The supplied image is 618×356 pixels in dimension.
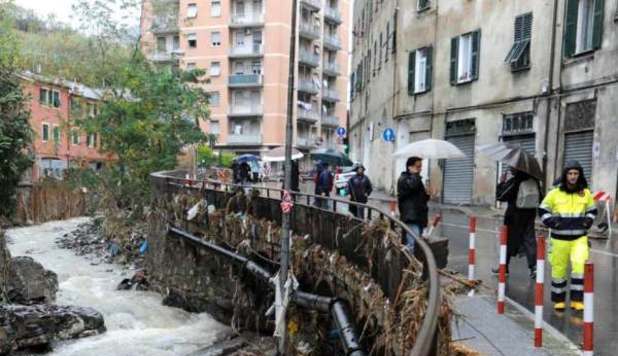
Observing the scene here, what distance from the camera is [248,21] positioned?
65562mm

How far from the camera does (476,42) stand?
22.5m

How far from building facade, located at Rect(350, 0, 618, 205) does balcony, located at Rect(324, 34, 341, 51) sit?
42.5m

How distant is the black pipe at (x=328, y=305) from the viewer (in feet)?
20.6

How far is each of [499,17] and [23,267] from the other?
17.3m

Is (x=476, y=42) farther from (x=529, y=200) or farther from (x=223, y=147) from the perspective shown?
(x=223, y=147)

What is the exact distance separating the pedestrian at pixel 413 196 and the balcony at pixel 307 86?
197ft

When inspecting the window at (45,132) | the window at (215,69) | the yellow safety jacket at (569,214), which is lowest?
the yellow safety jacket at (569,214)

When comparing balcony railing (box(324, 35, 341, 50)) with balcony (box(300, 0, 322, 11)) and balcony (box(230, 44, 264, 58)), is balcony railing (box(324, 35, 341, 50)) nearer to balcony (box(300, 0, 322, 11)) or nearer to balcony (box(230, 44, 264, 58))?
balcony (box(300, 0, 322, 11))

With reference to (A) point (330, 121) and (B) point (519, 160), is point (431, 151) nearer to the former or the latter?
(B) point (519, 160)

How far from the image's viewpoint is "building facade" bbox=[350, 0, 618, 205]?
16641 mm

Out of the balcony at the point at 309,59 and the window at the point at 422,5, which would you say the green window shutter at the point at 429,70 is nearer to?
the window at the point at 422,5

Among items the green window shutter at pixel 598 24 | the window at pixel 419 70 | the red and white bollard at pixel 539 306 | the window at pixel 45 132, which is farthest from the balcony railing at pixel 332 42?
the red and white bollard at pixel 539 306

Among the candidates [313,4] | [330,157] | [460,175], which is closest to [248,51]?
[313,4]

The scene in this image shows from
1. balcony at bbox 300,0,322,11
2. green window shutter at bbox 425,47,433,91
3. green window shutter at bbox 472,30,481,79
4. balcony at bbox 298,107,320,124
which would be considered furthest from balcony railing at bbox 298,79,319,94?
green window shutter at bbox 472,30,481,79
